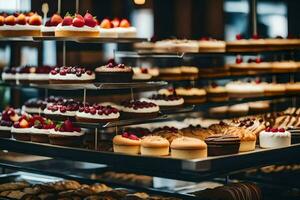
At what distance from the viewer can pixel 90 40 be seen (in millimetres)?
6449

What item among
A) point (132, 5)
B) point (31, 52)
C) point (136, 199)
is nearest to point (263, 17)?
point (132, 5)

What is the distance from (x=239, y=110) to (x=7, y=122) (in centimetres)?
363

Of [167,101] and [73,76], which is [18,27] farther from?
[167,101]

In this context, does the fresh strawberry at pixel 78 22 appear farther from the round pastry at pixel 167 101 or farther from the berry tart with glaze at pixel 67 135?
the round pastry at pixel 167 101

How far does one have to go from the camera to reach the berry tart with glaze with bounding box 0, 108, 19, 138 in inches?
276

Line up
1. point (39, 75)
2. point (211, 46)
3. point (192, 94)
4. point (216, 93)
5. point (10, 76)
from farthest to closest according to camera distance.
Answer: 1. point (216, 93)
2. point (211, 46)
3. point (192, 94)
4. point (10, 76)
5. point (39, 75)

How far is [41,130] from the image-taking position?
6590 mm

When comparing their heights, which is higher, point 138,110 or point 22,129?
point 138,110

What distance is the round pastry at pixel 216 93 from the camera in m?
8.89

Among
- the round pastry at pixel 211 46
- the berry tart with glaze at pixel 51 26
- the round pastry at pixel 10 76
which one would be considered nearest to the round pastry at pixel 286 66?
the round pastry at pixel 211 46

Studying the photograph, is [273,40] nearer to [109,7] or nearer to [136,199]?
[109,7]

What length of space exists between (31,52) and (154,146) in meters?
4.08

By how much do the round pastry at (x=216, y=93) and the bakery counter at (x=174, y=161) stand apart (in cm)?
261

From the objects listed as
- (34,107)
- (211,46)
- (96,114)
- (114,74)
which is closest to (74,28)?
(114,74)
